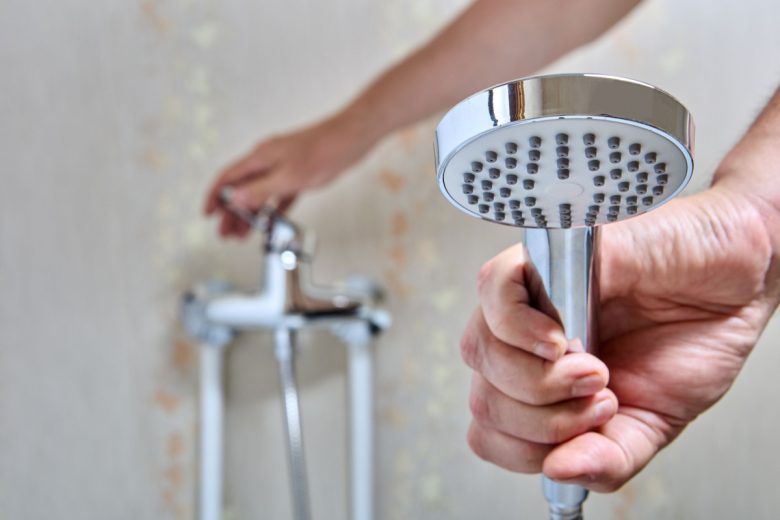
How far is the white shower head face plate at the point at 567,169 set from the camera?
0.91 feet

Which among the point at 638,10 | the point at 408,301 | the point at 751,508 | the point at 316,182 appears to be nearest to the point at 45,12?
the point at 316,182

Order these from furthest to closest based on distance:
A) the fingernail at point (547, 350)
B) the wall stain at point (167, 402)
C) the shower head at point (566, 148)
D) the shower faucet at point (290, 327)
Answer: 1. the wall stain at point (167, 402)
2. the shower faucet at point (290, 327)
3. the fingernail at point (547, 350)
4. the shower head at point (566, 148)

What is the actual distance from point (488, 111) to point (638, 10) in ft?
1.76

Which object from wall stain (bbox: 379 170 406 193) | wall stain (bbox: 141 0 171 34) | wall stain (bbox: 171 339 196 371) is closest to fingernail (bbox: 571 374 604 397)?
wall stain (bbox: 379 170 406 193)

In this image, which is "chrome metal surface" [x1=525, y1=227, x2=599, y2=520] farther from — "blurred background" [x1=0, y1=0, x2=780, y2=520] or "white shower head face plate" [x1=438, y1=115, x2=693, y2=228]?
"blurred background" [x1=0, y1=0, x2=780, y2=520]

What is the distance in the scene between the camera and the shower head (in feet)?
0.89

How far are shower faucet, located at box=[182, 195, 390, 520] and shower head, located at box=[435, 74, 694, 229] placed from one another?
0.48 metres

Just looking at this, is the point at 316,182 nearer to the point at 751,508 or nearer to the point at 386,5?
the point at 386,5

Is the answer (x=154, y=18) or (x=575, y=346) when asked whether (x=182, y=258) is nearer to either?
(x=154, y=18)

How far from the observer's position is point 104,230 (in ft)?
3.05

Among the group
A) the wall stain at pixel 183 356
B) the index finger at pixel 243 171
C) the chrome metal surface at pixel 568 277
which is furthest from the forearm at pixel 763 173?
the wall stain at pixel 183 356

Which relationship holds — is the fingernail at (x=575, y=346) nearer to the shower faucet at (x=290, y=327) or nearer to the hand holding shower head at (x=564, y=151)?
the hand holding shower head at (x=564, y=151)

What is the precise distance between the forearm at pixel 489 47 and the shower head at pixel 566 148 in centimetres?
40

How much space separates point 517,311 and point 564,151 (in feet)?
0.43
